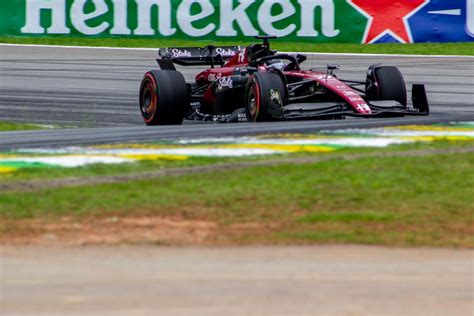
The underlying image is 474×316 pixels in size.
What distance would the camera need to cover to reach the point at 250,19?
83.4 ft

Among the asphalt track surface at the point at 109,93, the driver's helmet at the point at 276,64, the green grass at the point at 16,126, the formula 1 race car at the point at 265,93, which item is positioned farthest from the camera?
the driver's helmet at the point at 276,64

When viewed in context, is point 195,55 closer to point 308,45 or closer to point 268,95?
point 268,95

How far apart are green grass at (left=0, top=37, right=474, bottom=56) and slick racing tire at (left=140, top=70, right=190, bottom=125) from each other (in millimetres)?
10763

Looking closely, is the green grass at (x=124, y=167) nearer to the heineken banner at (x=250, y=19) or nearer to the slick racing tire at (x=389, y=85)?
the slick racing tire at (x=389, y=85)

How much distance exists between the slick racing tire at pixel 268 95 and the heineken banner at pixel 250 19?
40.4 ft

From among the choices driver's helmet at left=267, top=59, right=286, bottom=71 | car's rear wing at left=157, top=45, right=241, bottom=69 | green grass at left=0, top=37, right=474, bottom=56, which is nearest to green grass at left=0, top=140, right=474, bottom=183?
driver's helmet at left=267, top=59, right=286, bottom=71

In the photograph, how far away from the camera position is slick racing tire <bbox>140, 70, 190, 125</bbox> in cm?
1379

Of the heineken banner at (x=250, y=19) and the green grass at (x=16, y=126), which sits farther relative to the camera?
the heineken banner at (x=250, y=19)

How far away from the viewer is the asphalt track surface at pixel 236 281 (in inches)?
207

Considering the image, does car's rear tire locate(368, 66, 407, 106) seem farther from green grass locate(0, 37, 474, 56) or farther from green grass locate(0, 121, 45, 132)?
green grass locate(0, 37, 474, 56)

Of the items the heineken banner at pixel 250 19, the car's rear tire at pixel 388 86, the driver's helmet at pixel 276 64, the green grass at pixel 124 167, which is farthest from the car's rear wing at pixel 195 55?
the heineken banner at pixel 250 19

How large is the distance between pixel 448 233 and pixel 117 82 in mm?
13464

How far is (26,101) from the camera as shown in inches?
685

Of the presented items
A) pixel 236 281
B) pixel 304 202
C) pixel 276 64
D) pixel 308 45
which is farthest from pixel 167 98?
pixel 308 45
